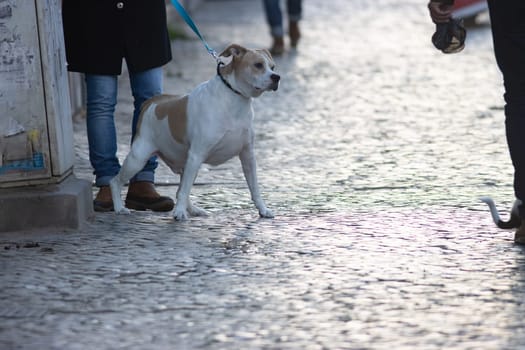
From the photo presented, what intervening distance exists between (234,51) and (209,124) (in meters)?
0.37

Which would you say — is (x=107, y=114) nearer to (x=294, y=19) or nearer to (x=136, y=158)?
(x=136, y=158)

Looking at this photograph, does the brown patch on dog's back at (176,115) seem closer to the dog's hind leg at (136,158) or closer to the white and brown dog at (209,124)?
the white and brown dog at (209,124)

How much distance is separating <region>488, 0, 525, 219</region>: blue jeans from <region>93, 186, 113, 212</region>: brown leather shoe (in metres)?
2.13

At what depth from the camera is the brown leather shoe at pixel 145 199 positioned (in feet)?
20.0

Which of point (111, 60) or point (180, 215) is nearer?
point (180, 215)

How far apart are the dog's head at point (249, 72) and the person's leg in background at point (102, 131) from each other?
748 mm

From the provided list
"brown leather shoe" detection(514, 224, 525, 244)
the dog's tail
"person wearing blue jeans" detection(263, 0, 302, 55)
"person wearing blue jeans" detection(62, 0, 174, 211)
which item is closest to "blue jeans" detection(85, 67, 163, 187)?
"person wearing blue jeans" detection(62, 0, 174, 211)

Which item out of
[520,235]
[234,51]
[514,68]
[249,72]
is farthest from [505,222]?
[234,51]

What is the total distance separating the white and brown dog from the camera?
564 centimetres

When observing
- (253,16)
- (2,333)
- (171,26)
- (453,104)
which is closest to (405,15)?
(253,16)

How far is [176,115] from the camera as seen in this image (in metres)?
5.77

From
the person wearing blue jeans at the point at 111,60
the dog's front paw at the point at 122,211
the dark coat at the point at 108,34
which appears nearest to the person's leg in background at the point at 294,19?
the person wearing blue jeans at the point at 111,60

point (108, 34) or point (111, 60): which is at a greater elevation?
point (108, 34)

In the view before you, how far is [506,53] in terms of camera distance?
504 centimetres
